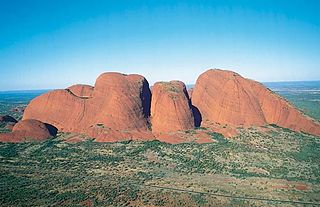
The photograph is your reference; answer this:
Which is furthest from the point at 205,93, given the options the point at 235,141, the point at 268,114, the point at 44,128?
the point at 44,128

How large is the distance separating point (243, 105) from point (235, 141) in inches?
502

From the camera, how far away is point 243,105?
6650cm

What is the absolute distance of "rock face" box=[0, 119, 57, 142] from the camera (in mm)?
58469

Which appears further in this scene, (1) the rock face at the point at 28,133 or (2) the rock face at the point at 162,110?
(2) the rock face at the point at 162,110

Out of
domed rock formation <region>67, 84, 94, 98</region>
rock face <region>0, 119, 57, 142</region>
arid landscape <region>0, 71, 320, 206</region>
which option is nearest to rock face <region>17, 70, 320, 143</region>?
rock face <region>0, 119, 57, 142</region>

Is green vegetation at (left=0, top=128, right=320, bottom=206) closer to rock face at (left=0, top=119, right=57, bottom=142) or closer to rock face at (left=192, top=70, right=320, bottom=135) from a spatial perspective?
rock face at (left=0, top=119, right=57, bottom=142)

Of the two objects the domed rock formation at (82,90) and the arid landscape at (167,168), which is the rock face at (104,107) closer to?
the arid landscape at (167,168)

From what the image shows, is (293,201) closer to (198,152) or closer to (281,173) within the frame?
(281,173)

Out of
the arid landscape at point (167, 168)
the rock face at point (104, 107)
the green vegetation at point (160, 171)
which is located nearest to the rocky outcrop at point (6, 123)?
the arid landscape at point (167, 168)

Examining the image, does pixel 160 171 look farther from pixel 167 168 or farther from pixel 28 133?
pixel 28 133

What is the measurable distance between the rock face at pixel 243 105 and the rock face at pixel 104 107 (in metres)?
14.1

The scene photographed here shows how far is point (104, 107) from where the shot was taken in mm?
66688

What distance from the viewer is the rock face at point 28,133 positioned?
192 ft

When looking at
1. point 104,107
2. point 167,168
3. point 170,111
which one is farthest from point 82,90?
point 167,168
